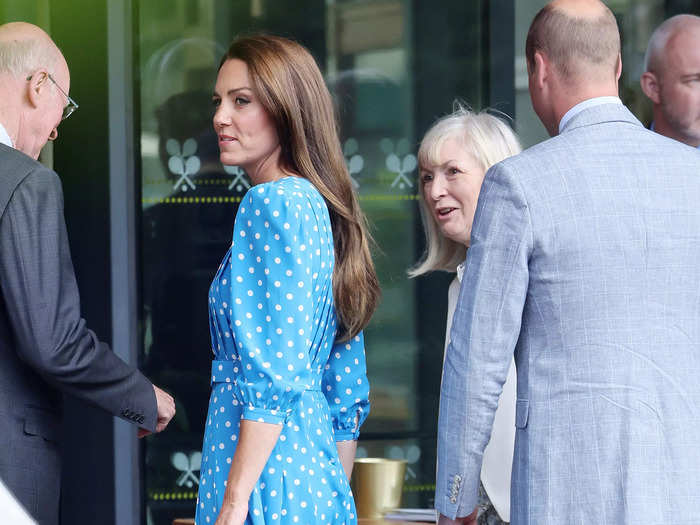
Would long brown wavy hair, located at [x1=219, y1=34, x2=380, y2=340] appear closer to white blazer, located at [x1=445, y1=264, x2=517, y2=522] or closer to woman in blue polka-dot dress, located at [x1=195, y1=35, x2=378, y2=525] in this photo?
woman in blue polka-dot dress, located at [x1=195, y1=35, x2=378, y2=525]

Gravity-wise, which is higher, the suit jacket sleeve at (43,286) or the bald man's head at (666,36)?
the bald man's head at (666,36)

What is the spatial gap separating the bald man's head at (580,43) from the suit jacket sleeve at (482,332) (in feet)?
1.00

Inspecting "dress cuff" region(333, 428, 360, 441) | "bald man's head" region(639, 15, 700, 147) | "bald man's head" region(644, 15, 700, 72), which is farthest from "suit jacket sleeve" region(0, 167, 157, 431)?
"bald man's head" region(644, 15, 700, 72)

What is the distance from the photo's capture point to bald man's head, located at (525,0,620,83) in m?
2.40

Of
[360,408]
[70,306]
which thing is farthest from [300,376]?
[70,306]

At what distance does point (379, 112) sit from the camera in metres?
4.95

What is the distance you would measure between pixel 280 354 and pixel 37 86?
109cm

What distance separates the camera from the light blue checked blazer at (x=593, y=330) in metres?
2.23

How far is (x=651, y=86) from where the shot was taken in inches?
161

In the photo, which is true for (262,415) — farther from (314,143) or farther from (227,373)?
(314,143)

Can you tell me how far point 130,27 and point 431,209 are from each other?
76.6 inches

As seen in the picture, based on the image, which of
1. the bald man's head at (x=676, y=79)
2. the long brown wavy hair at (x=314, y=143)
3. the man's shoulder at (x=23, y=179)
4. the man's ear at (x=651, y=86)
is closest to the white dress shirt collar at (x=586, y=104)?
the long brown wavy hair at (x=314, y=143)

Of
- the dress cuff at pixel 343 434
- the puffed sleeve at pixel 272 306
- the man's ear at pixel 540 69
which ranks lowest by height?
the dress cuff at pixel 343 434

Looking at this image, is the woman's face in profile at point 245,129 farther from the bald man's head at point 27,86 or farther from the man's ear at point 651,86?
the man's ear at point 651,86
